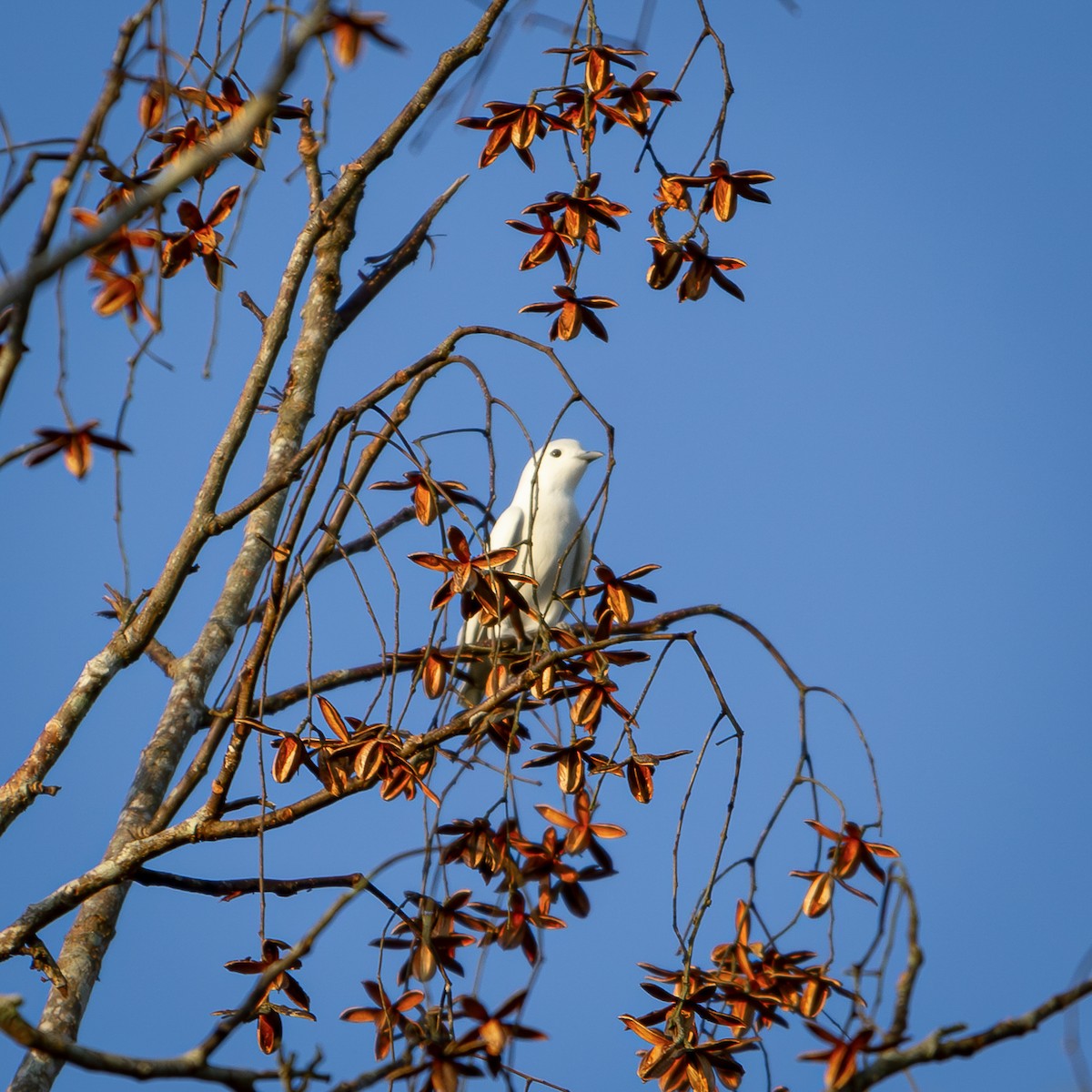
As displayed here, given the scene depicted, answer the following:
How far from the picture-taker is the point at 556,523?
210 inches

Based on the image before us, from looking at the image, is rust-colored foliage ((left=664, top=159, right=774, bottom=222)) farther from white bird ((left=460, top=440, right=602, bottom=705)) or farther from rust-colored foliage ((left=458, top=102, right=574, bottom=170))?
white bird ((left=460, top=440, right=602, bottom=705))

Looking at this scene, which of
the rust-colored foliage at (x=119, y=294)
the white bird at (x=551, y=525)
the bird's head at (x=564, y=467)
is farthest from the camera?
the bird's head at (x=564, y=467)

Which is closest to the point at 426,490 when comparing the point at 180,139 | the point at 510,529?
the point at 180,139

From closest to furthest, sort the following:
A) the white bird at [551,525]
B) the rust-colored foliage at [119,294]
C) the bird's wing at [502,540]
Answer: the rust-colored foliage at [119,294] < the bird's wing at [502,540] < the white bird at [551,525]

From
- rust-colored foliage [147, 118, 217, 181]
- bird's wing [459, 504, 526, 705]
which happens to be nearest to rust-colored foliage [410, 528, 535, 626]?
rust-colored foliage [147, 118, 217, 181]

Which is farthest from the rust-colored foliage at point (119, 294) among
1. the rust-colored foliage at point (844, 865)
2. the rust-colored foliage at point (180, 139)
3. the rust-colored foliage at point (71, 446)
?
the rust-colored foliage at point (844, 865)

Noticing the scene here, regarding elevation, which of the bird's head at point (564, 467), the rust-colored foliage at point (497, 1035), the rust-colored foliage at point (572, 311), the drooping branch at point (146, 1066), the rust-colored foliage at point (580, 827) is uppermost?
the bird's head at point (564, 467)

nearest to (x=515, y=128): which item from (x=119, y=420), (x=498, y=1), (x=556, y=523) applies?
(x=498, y=1)

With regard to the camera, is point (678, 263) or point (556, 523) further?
point (556, 523)

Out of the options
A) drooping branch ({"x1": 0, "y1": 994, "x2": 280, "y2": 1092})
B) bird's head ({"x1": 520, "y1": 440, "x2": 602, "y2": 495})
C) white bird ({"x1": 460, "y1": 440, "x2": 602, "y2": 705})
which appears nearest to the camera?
drooping branch ({"x1": 0, "y1": 994, "x2": 280, "y2": 1092})

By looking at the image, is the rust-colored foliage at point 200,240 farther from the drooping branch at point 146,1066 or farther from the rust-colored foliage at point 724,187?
the drooping branch at point 146,1066

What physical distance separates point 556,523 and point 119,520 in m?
2.72

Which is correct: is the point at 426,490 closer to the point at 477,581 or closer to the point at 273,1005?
the point at 477,581

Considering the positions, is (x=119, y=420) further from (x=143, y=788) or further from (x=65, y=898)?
(x=143, y=788)
